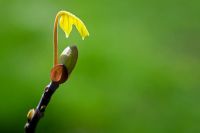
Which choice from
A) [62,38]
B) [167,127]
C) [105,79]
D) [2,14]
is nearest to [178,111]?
[167,127]

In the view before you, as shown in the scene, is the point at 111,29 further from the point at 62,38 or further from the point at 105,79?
the point at 105,79

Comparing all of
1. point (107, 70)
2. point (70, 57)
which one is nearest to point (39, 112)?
point (70, 57)

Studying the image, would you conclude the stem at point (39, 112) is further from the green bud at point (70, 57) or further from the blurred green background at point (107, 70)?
the blurred green background at point (107, 70)

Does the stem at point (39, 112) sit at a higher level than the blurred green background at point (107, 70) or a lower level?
higher

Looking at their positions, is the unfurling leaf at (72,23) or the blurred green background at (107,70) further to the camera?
the blurred green background at (107,70)

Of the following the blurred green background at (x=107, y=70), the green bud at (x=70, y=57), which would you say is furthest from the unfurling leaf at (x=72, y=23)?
the blurred green background at (x=107, y=70)

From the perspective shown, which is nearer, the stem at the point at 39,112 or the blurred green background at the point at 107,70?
the stem at the point at 39,112

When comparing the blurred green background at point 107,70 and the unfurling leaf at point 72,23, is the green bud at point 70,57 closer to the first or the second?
the unfurling leaf at point 72,23

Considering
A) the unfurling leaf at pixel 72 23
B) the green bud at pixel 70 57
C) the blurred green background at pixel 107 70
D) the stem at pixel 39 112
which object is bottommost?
the blurred green background at pixel 107 70

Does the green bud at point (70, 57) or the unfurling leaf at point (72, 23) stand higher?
the unfurling leaf at point (72, 23)
